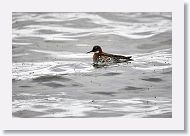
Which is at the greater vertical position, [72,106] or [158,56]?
[158,56]

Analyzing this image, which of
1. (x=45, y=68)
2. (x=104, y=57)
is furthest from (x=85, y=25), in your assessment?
(x=45, y=68)

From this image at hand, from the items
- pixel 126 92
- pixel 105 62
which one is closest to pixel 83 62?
pixel 105 62

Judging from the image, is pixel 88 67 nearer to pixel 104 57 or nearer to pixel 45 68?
pixel 104 57

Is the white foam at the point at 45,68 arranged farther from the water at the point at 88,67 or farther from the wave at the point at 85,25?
the wave at the point at 85,25
